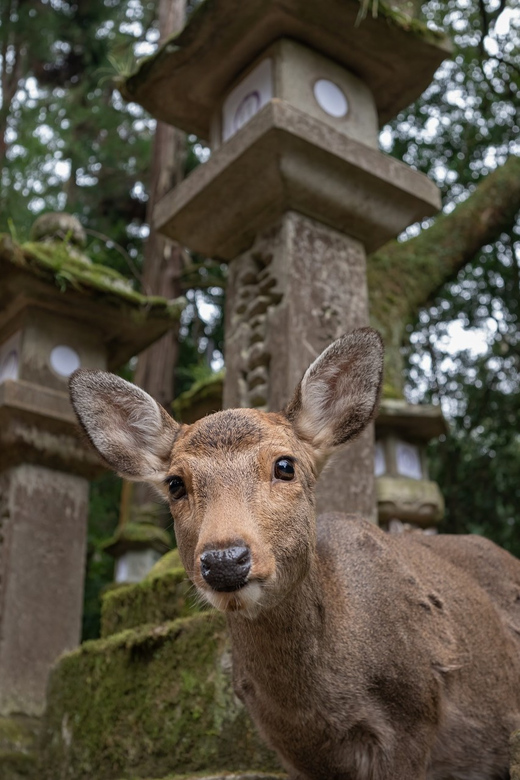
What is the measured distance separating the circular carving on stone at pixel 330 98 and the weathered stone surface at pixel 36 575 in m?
3.14

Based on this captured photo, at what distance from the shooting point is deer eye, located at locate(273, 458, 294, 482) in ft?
10.0

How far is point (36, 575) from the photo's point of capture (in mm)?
6453

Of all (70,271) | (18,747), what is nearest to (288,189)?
(70,271)

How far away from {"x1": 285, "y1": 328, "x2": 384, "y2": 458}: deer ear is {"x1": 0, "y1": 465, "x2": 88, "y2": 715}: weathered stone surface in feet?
11.7

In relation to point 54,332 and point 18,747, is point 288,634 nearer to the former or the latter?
point 18,747

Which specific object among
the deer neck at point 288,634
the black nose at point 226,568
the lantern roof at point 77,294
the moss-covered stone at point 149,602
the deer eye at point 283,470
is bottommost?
the deer neck at point 288,634

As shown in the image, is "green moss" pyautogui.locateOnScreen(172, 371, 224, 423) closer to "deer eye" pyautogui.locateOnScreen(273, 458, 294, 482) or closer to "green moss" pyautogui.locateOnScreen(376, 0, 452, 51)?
"green moss" pyautogui.locateOnScreen(376, 0, 452, 51)

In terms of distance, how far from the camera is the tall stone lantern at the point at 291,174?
17.8 feet

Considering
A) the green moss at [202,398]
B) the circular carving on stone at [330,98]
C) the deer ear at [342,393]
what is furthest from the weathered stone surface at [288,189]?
the deer ear at [342,393]

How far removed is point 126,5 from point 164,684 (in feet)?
47.4

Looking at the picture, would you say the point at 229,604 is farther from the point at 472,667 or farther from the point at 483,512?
the point at 483,512

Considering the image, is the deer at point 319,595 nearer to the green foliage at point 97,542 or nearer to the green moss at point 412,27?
the green moss at point 412,27

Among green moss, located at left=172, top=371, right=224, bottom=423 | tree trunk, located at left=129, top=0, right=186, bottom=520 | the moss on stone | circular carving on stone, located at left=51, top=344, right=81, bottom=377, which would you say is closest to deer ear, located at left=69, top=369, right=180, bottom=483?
the moss on stone

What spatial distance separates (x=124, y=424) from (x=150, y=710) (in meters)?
1.68
